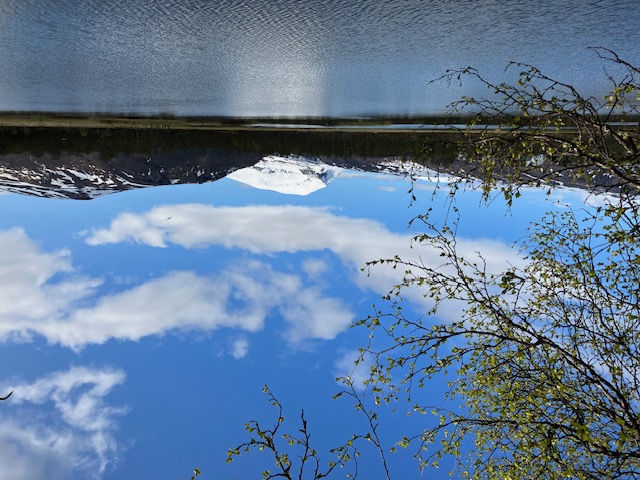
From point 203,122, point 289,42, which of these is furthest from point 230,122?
point 289,42

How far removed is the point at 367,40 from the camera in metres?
20.9

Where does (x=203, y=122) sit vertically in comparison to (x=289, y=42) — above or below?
below

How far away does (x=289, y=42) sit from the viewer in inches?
835

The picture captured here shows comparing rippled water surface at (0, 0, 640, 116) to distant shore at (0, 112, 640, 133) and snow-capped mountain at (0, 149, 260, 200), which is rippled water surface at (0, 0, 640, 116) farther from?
→ snow-capped mountain at (0, 149, 260, 200)

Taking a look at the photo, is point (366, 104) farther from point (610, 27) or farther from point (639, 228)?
point (639, 228)

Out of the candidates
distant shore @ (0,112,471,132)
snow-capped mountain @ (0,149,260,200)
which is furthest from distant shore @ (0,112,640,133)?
snow-capped mountain @ (0,149,260,200)

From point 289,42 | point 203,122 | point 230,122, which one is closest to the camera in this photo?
point 289,42

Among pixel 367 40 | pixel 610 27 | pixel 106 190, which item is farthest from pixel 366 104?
pixel 106 190

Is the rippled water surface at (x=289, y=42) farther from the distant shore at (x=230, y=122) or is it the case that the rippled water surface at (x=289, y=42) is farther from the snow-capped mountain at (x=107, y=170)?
the snow-capped mountain at (x=107, y=170)

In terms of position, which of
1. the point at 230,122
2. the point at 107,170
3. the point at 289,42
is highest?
the point at 289,42

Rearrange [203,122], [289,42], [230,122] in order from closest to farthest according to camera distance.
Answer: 1. [289,42]
2. [203,122]
3. [230,122]

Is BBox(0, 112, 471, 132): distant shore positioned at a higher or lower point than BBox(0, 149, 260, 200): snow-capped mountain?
higher

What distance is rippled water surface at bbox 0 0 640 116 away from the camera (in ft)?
59.6

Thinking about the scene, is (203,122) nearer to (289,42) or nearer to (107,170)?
(107,170)
